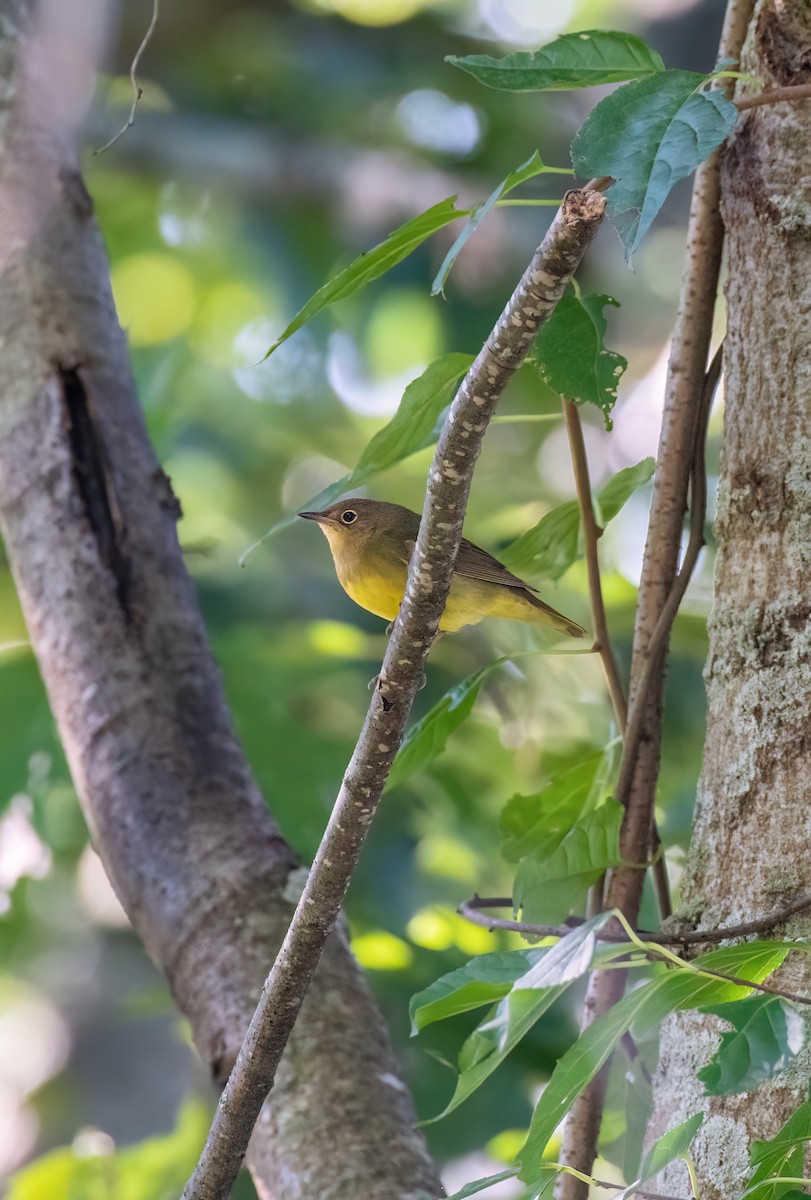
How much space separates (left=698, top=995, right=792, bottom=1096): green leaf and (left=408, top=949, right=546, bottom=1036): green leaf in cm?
27

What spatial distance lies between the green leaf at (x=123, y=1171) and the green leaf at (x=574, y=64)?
3594 mm

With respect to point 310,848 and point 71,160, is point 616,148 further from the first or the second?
point 310,848

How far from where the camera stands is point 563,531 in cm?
269

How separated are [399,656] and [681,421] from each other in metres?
0.95

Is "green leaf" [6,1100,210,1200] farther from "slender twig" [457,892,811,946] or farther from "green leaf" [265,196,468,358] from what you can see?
"green leaf" [265,196,468,358]

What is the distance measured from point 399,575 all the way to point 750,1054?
2330 mm

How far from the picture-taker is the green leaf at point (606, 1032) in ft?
5.08

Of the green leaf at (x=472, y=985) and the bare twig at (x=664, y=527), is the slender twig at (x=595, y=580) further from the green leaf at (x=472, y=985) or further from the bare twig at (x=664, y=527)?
the green leaf at (x=472, y=985)

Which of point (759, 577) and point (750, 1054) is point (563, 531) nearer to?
point (759, 577)

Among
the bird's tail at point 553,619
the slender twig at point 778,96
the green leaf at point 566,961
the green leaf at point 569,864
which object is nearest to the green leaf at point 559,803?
the green leaf at point 569,864

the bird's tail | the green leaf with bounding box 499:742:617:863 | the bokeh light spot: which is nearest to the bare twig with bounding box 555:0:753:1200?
the green leaf with bounding box 499:742:617:863

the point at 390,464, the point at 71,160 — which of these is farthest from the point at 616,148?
the point at 71,160

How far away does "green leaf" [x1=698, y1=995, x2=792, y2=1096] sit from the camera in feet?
4.48


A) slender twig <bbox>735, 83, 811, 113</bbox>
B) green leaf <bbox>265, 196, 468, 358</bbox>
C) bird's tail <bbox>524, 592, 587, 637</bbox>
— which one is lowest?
bird's tail <bbox>524, 592, 587, 637</bbox>
